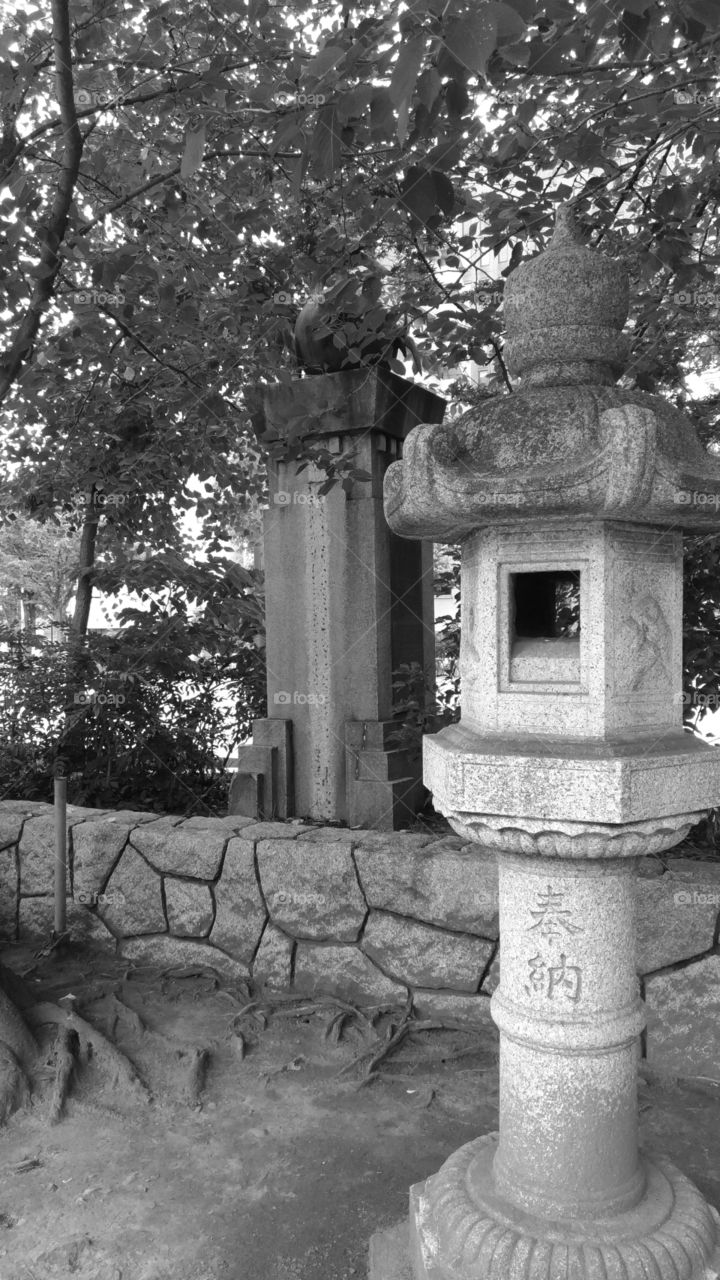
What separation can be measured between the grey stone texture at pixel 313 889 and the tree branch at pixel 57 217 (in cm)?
268

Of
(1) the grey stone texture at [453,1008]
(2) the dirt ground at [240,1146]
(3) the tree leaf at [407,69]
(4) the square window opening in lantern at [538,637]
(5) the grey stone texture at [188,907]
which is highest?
(3) the tree leaf at [407,69]

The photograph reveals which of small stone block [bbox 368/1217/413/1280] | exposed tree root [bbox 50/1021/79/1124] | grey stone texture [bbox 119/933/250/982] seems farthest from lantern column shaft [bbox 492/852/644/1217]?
grey stone texture [bbox 119/933/250/982]

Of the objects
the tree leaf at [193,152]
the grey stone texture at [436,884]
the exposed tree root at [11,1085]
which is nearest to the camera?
the tree leaf at [193,152]

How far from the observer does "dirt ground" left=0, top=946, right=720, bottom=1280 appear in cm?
278

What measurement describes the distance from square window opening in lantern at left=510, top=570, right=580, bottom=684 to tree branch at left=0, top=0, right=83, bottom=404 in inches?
105

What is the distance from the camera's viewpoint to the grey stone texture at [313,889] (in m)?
4.34

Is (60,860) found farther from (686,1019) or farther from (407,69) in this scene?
(407,69)

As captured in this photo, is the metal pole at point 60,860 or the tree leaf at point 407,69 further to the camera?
the metal pole at point 60,860

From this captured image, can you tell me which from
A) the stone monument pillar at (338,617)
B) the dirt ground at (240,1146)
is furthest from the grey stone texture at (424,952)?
the stone monument pillar at (338,617)

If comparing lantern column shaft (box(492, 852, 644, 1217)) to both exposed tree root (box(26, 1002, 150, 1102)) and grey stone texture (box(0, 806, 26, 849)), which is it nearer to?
exposed tree root (box(26, 1002, 150, 1102))

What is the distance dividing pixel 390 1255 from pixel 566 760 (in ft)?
5.55

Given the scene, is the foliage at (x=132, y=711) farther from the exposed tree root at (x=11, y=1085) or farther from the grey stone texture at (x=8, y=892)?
the exposed tree root at (x=11, y=1085)

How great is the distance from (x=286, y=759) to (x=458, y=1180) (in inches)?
114

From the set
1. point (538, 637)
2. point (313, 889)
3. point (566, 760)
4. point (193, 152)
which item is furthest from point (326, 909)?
point (193, 152)
